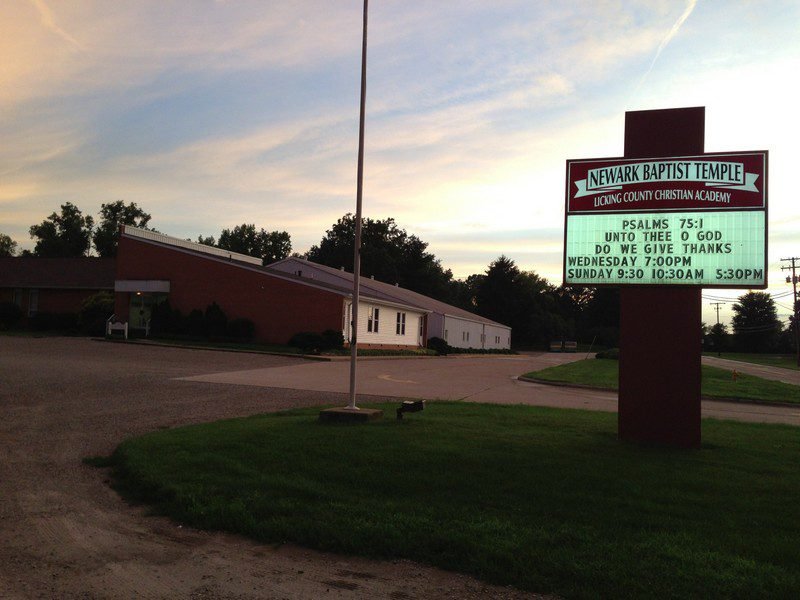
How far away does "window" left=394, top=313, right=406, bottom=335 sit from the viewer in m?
43.1

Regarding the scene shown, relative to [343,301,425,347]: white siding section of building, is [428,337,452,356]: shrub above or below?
below

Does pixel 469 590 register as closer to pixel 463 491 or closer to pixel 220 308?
pixel 463 491

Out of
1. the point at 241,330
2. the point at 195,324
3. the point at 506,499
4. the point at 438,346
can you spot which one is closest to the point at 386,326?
the point at 438,346

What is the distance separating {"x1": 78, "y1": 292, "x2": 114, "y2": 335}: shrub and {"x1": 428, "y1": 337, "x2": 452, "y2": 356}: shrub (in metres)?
23.2

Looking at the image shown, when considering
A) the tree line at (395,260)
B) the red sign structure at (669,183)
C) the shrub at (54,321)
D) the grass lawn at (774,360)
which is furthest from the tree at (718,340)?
the red sign structure at (669,183)

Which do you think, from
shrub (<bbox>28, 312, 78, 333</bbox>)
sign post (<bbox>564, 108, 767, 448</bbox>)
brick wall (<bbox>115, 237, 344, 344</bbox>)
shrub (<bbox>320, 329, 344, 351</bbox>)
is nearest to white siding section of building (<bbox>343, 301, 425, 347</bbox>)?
shrub (<bbox>320, 329, 344, 351</bbox>)

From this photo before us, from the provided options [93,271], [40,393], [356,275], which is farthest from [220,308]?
[356,275]

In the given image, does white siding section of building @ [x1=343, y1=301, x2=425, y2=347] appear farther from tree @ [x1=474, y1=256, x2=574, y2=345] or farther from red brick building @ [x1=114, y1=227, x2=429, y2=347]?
tree @ [x1=474, y1=256, x2=574, y2=345]

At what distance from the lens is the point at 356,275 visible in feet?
35.9

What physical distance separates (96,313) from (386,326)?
61.0 ft

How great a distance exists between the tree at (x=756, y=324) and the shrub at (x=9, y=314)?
114358 mm

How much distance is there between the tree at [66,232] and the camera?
86.2m

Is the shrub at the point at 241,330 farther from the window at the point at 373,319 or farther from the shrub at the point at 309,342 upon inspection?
the window at the point at 373,319

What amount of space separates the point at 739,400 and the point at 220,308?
26769mm
